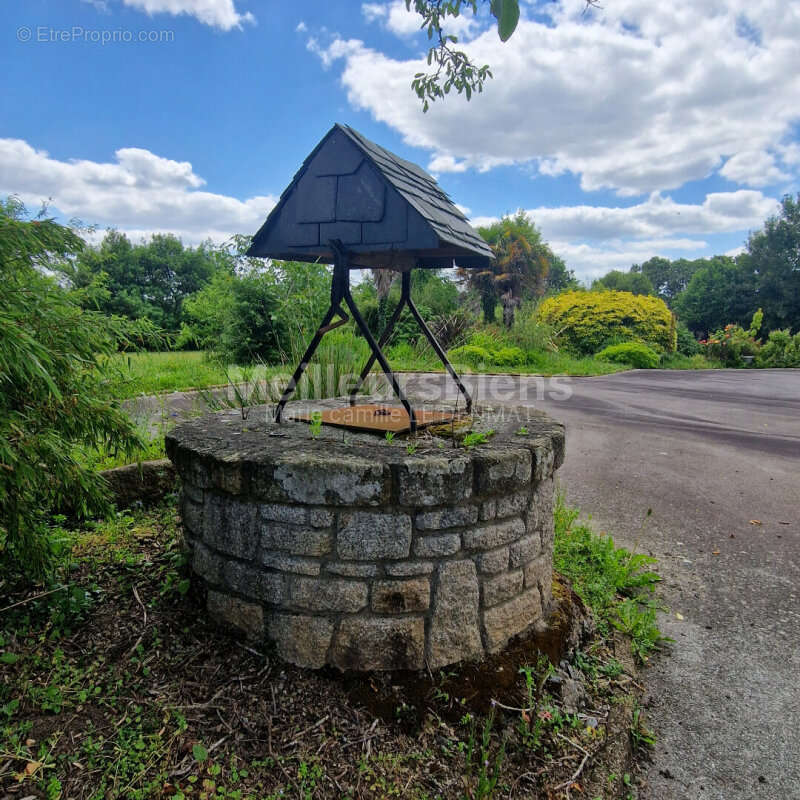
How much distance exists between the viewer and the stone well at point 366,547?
6.43ft

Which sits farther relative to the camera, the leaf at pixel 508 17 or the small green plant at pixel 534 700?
the small green plant at pixel 534 700

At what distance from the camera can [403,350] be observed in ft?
39.9

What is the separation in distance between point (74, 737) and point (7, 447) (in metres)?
1.02

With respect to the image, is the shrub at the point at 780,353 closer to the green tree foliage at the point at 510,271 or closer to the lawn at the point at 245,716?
the green tree foliage at the point at 510,271

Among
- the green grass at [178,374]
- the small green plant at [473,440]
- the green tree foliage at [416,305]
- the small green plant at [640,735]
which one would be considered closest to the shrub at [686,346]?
the green tree foliage at [416,305]

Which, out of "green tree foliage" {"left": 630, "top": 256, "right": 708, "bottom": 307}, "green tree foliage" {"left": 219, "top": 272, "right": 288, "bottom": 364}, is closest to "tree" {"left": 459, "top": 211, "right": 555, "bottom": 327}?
"green tree foliage" {"left": 219, "top": 272, "right": 288, "bottom": 364}

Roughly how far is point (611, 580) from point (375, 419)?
171 cm

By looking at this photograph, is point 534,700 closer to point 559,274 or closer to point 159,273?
point 159,273

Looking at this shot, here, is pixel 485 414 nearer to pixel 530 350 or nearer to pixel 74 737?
pixel 74 737

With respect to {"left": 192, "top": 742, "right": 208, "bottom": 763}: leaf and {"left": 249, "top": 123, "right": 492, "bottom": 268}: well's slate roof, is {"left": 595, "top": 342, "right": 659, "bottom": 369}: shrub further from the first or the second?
{"left": 192, "top": 742, "right": 208, "bottom": 763}: leaf

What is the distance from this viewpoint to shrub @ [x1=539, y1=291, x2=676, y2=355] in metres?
17.5

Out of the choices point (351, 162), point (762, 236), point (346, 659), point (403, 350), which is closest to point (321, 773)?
point (346, 659)

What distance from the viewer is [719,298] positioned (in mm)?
29016

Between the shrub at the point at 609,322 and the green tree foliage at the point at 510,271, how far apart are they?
3.90m
